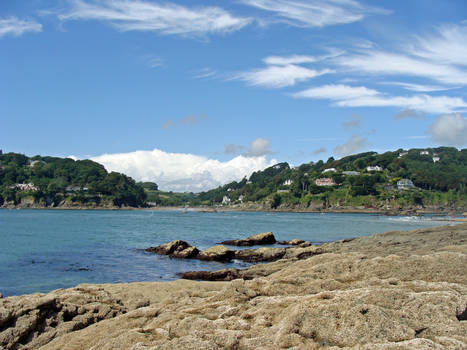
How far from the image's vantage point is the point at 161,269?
35625 millimetres

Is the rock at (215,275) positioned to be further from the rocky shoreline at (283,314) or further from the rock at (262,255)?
the rocky shoreline at (283,314)

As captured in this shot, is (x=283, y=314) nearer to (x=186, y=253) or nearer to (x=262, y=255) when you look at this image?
(x=262, y=255)

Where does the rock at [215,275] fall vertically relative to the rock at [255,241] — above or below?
above

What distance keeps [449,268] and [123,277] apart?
24.5m

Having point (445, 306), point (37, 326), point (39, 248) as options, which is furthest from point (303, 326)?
point (39, 248)

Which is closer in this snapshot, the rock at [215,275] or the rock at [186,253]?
the rock at [215,275]

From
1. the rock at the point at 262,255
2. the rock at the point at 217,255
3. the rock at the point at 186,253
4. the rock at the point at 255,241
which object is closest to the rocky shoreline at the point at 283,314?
the rock at the point at 217,255

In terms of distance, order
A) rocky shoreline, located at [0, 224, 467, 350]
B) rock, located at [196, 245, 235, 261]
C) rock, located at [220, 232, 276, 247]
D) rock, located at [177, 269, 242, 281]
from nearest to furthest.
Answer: rocky shoreline, located at [0, 224, 467, 350], rock, located at [177, 269, 242, 281], rock, located at [196, 245, 235, 261], rock, located at [220, 232, 276, 247]

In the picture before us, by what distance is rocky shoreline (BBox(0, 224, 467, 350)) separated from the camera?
27.3 ft

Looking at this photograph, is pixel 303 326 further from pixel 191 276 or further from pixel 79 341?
pixel 191 276

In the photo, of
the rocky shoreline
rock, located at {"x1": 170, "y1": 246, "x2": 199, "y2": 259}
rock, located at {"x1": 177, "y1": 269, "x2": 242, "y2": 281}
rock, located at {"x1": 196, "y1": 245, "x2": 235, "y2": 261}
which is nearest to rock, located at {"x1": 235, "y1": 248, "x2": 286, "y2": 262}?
rock, located at {"x1": 196, "y1": 245, "x2": 235, "y2": 261}

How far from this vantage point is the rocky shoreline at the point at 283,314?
27.3 feet

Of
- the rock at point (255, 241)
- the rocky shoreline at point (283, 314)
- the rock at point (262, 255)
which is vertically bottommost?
the rock at point (255, 241)

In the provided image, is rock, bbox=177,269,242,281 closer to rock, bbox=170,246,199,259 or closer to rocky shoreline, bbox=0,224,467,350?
rock, bbox=170,246,199,259
